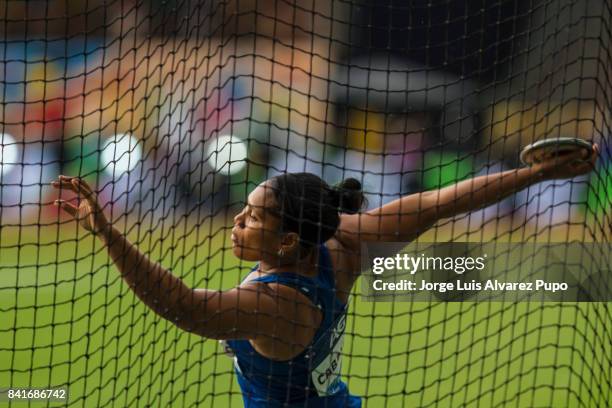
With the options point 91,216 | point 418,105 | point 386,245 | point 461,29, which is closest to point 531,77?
point 461,29

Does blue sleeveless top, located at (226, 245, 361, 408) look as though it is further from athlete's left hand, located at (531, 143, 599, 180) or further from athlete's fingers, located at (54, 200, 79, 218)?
athlete's left hand, located at (531, 143, 599, 180)

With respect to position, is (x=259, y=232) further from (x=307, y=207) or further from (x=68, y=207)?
(x=68, y=207)

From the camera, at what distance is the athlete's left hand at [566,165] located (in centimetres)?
358

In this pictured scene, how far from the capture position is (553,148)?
358cm

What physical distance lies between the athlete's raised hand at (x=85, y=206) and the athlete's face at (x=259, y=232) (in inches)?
17.8

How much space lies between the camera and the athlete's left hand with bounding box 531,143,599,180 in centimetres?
358

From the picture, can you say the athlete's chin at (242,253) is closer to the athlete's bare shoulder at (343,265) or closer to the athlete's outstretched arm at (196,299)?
the athlete's outstretched arm at (196,299)

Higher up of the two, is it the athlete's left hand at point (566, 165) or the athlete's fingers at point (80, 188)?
the athlete's left hand at point (566, 165)

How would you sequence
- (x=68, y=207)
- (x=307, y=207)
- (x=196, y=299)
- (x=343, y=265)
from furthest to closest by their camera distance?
(x=343, y=265), (x=307, y=207), (x=68, y=207), (x=196, y=299)

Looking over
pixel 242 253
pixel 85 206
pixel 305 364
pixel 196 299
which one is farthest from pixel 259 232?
pixel 85 206

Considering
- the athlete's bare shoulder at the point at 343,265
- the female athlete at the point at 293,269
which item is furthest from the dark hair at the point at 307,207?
the athlete's bare shoulder at the point at 343,265

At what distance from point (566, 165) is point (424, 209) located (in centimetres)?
53

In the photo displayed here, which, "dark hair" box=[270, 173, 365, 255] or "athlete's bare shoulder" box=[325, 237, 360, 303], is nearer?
"dark hair" box=[270, 173, 365, 255]

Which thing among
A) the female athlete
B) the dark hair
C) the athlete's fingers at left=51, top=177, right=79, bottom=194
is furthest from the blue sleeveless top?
the athlete's fingers at left=51, top=177, right=79, bottom=194
